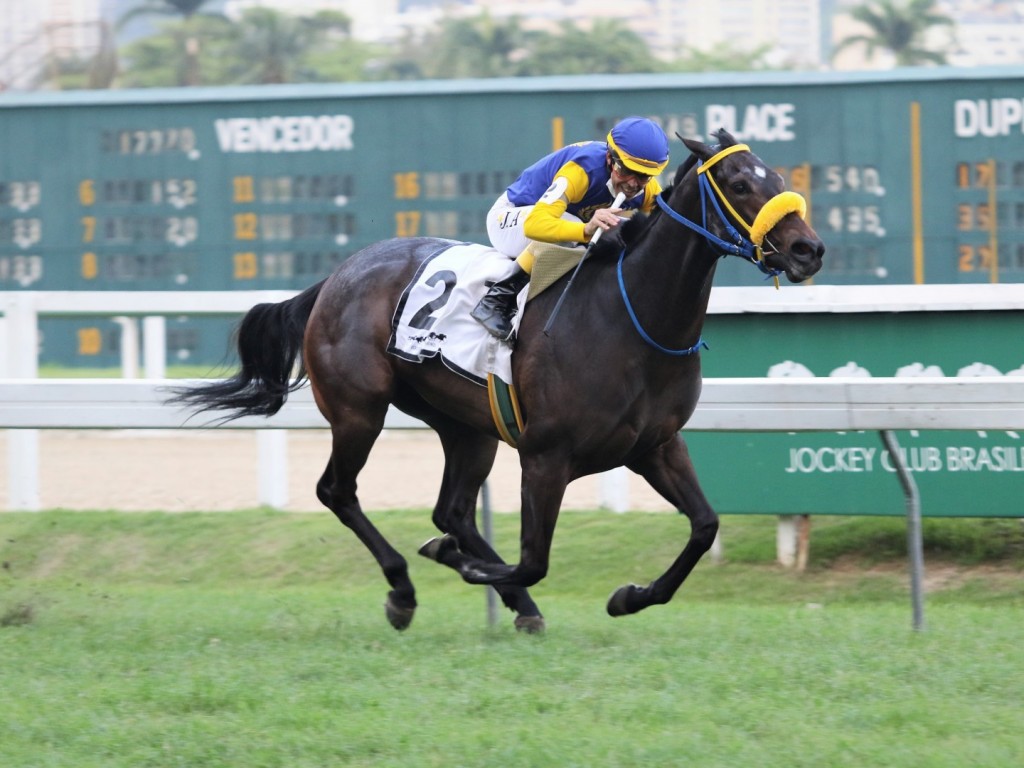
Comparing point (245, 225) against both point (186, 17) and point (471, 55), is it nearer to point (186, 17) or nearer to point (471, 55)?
point (471, 55)

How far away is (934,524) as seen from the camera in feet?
25.0

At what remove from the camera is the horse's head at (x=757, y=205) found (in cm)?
459

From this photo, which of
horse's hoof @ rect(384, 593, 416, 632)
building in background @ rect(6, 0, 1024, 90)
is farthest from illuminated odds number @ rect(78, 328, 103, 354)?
building in background @ rect(6, 0, 1024, 90)

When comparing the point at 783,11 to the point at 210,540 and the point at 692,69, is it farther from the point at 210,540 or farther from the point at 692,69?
the point at 210,540

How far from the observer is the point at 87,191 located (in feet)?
54.3

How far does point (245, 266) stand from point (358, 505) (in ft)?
35.3

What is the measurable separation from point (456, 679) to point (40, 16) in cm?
14145

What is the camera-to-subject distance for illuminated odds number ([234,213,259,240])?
16.2 metres

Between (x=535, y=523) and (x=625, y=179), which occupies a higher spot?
(x=625, y=179)

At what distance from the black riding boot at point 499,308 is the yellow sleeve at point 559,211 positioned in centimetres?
22

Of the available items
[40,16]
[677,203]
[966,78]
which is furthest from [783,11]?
[677,203]

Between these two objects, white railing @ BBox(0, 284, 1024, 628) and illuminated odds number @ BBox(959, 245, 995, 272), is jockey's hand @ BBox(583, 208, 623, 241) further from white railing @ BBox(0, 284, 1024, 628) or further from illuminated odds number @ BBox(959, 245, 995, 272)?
illuminated odds number @ BBox(959, 245, 995, 272)

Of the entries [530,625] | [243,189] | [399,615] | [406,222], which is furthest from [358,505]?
[243,189]

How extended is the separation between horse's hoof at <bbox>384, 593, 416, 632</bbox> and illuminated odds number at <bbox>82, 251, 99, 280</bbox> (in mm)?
11840
